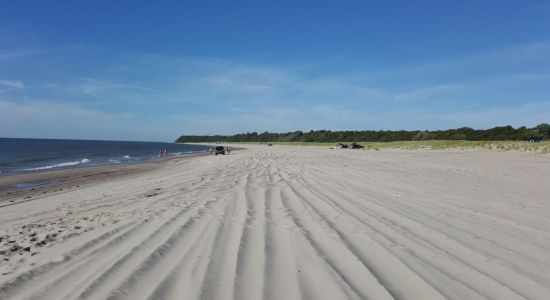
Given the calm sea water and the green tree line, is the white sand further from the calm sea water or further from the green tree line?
the green tree line

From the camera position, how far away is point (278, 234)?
545cm

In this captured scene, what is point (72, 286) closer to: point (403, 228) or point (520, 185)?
point (403, 228)

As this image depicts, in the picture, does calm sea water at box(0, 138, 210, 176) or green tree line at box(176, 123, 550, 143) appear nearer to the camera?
calm sea water at box(0, 138, 210, 176)

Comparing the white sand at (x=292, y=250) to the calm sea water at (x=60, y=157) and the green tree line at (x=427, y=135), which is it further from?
the green tree line at (x=427, y=135)

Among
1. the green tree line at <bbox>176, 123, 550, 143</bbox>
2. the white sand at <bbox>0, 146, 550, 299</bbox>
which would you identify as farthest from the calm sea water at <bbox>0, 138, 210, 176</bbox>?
the green tree line at <bbox>176, 123, 550, 143</bbox>

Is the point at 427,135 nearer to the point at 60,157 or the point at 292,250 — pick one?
the point at 60,157

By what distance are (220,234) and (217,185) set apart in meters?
6.23

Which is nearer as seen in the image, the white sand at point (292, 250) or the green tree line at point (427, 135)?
the white sand at point (292, 250)

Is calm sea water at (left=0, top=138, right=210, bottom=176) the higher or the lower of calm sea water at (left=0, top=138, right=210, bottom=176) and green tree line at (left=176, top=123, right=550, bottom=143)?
the lower

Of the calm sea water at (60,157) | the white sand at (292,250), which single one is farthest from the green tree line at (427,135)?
the white sand at (292,250)

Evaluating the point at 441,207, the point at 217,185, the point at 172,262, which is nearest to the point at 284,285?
the point at 172,262

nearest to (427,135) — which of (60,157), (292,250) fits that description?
(60,157)

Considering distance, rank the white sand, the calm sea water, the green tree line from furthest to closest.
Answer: the green tree line → the calm sea water → the white sand

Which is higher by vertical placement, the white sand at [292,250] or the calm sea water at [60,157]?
the white sand at [292,250]
